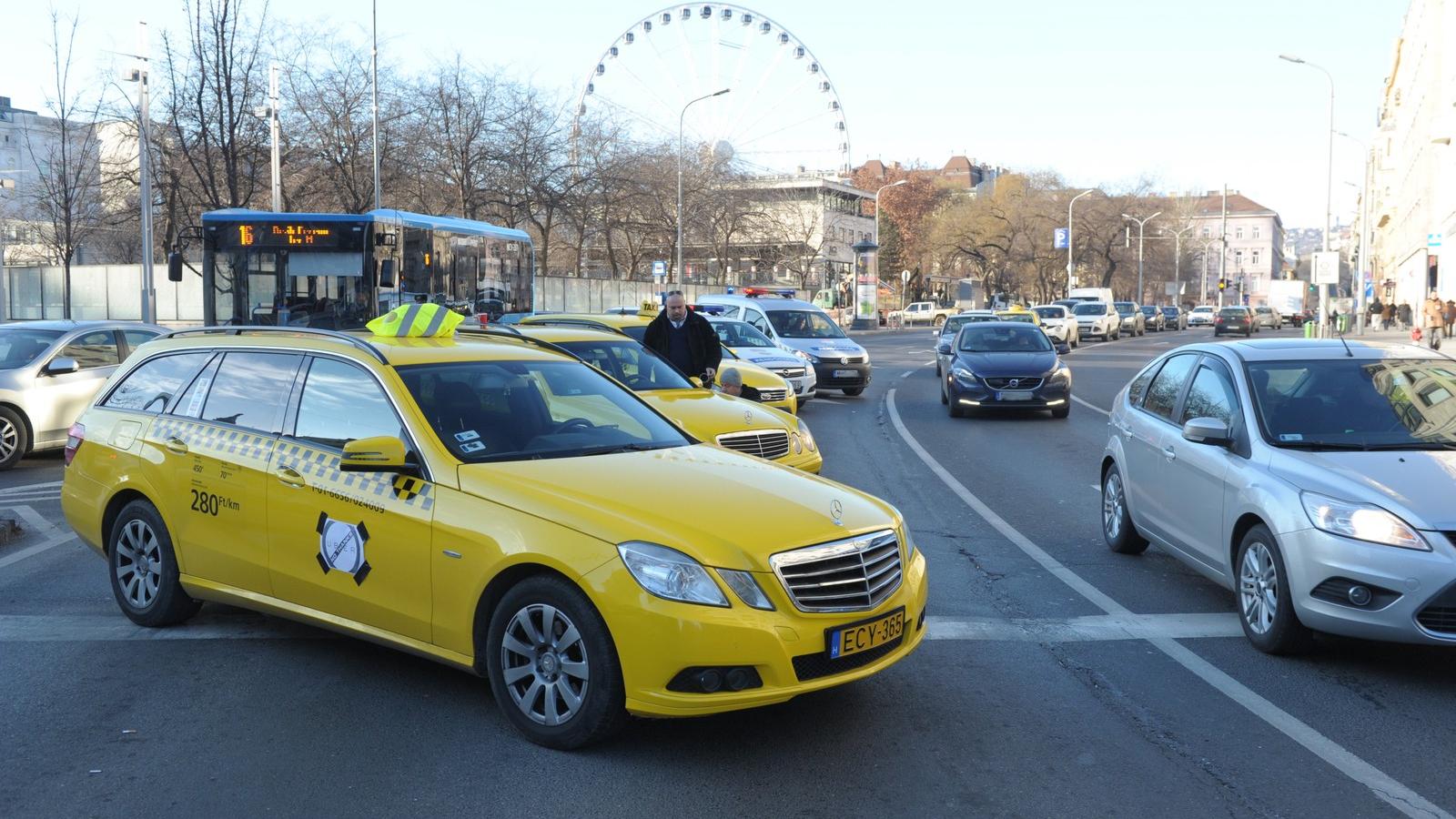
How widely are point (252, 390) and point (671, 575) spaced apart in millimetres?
2742

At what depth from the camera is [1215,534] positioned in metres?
6.81

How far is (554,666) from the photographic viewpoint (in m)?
4.80

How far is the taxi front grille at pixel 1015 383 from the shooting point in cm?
1944

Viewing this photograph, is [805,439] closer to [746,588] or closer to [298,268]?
[746,588]

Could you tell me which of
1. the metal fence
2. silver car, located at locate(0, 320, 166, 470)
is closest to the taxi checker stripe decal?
silver car, located at locate(0, 320, 166, 470)

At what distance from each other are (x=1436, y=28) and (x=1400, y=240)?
28493mm

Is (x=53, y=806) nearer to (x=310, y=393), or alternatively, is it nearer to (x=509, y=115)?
(x=310, y=393)

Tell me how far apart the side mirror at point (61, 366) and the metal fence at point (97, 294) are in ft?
99.7

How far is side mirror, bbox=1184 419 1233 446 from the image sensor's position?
266 inches

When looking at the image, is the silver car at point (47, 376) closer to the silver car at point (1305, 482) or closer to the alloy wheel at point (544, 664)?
the alloy wheel at point (544, 664)

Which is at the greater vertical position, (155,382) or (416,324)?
(416,324)

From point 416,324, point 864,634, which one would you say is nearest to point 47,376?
point 416,324

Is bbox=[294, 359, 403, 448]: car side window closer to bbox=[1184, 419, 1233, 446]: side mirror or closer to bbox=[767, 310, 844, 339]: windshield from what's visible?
bbox=[1184, 419, 1233, 446]: side mirror

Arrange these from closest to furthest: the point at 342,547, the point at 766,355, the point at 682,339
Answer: the point at 342,547, the point at 682,339, the point at 766,355
